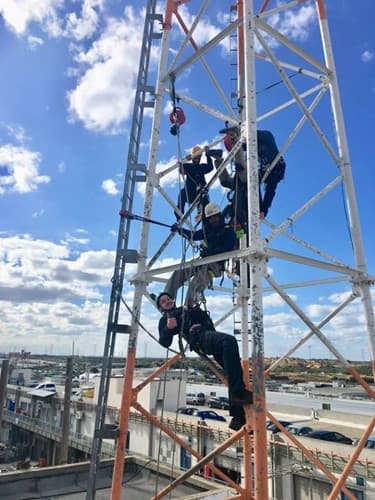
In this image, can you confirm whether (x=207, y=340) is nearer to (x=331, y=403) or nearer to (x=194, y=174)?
(x=194, y=174)

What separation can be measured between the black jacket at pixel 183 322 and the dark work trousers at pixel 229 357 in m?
0.66

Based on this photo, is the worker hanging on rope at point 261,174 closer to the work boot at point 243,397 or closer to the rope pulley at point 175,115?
the rope pulley at point 175,115

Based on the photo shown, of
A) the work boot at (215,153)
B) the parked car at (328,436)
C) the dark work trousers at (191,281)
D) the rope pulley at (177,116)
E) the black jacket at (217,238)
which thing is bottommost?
the parked car at (328,436)

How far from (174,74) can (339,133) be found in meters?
3.58

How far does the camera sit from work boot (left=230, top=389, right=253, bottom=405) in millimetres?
5773

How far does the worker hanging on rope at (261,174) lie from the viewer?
8.24 meters

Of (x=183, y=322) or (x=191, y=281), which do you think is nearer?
(x=183, y=322)

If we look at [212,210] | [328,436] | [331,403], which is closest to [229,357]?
[212,210]

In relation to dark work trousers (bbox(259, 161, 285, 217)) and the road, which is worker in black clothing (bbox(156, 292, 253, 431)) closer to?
dark work trousers (bbox(259, 161, 285, 217))

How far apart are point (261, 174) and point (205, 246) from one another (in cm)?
188

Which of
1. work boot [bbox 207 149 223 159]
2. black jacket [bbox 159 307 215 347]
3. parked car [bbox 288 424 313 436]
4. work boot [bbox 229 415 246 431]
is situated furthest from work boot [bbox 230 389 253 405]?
parked car [bbox 288 424 313 436]

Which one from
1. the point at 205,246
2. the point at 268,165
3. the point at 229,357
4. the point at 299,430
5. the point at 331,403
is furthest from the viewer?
the point at 331,403

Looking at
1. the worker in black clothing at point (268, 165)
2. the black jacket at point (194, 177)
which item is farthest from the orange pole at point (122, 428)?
the worker in black clothing at point (268, 165)

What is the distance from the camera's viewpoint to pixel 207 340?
6.65 m
